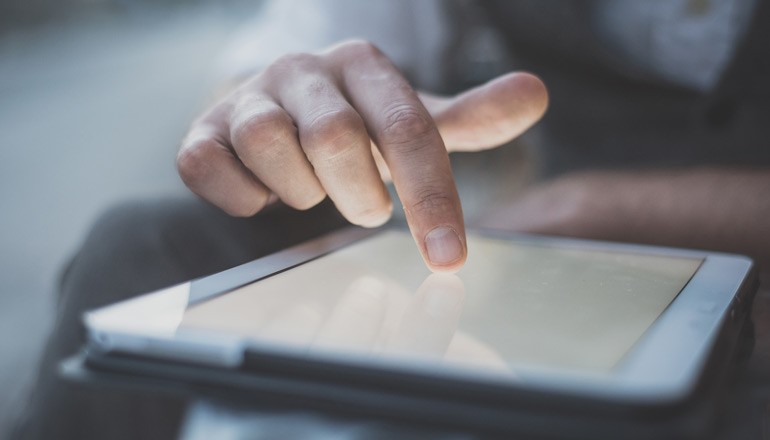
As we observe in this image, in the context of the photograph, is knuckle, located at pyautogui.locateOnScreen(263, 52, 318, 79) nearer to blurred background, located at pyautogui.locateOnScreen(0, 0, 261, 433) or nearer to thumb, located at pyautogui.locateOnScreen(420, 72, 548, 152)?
thumb, located at pyautogui.locateOnScreen(420, 72, 548, 152)

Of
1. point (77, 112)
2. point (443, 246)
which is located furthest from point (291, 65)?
point (77, 112)

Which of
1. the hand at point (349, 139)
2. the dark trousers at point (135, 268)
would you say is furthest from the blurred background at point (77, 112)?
the hand at point (349, 139)

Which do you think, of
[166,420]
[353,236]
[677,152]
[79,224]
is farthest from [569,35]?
[79,224]

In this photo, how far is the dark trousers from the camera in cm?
32

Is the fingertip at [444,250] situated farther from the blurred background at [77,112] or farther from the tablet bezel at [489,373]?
the blurred background at [77,112]

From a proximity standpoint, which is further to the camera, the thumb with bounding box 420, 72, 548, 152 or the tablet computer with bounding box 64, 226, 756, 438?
the thumb with bounding box 420, 72, 548, 152

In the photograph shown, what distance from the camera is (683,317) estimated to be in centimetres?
22

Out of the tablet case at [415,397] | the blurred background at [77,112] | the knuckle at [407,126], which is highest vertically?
the knuckle at [407,126]

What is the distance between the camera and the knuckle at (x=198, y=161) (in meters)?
0.31

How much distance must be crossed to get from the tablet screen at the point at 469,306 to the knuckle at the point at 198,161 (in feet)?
0.21

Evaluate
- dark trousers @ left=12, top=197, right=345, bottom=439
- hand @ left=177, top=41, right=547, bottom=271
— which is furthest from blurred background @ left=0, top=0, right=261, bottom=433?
hand @ left=177, top=41, right=547, bottom=271

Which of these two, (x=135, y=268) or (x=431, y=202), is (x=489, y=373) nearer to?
(x=431, y=202)

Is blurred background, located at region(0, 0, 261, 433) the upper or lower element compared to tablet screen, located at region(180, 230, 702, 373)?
lower

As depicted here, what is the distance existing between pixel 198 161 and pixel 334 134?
0.07 meters
